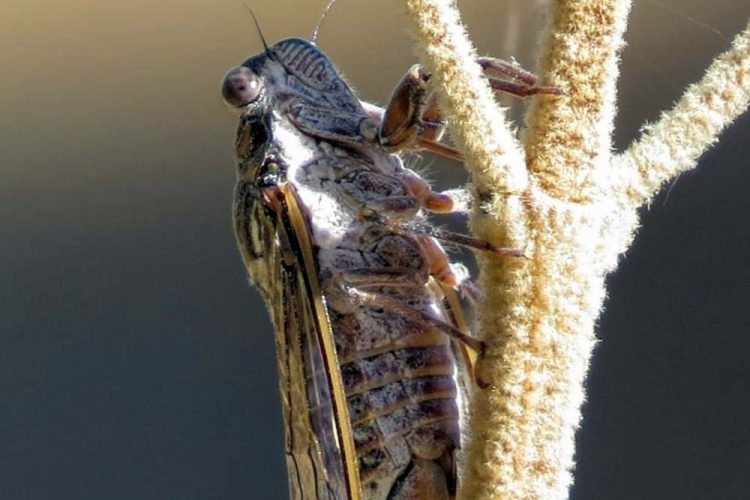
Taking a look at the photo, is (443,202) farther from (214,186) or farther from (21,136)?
(21,136)

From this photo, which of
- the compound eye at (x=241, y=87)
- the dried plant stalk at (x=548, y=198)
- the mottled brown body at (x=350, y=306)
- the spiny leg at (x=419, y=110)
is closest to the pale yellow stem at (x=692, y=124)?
the dried plant stalk at (x=548, y=198)

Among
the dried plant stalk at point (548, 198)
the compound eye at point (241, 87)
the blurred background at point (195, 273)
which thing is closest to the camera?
the dried plant stalk at point (548, 198)

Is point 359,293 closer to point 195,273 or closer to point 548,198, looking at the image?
point 548,198

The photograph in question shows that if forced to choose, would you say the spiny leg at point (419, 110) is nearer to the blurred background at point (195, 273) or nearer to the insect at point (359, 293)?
the insect at point (359, 293)

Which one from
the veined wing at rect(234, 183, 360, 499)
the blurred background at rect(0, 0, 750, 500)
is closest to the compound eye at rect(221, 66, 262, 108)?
the veined wing at rect(234, 183, 360, 499)

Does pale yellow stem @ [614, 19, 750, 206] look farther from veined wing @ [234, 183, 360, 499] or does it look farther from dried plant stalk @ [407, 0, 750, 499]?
veined wing @ [234, 183, 360, 499]

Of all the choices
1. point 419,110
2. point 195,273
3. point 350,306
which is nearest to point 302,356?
point 350,306

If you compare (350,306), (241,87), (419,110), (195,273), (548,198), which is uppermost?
(195,273)
